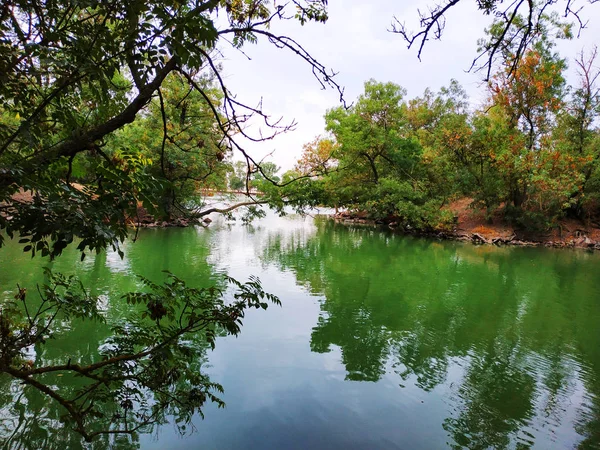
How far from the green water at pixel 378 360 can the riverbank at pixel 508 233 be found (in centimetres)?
744

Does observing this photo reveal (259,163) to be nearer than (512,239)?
Yes

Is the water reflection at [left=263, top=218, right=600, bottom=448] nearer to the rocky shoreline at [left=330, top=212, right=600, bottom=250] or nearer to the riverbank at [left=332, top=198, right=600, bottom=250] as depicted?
the rocky shoreline at [left=330, top=212, right=600, bottom=250]

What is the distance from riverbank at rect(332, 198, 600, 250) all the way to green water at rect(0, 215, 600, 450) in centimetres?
744

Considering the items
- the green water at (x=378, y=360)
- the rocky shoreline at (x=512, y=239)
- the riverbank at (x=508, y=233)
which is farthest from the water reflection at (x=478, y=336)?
the riverbank at (x=508, y=233)

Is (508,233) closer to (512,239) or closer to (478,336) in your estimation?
(512,239)

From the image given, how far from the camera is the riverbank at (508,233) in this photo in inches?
689

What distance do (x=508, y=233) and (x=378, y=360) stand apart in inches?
658

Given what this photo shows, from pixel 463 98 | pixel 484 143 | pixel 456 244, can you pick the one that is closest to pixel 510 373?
pixel 456 244

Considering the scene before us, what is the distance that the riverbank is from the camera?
17.5m

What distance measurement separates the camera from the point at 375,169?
69.7ft

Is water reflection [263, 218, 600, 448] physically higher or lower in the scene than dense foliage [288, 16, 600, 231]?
lower

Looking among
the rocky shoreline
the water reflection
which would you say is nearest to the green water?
the water reflection

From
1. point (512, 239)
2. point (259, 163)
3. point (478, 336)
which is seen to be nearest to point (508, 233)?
point (512, 239)

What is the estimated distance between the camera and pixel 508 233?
1867 centimetres
